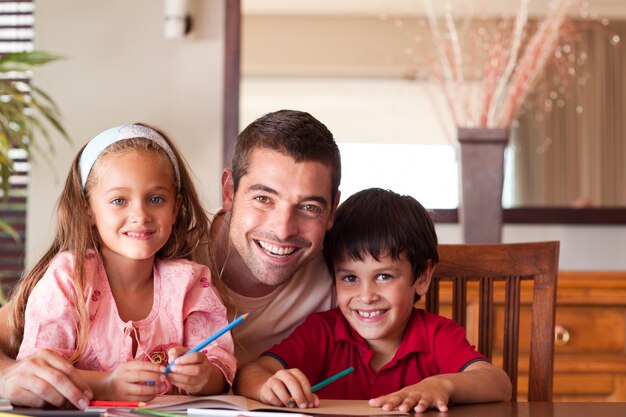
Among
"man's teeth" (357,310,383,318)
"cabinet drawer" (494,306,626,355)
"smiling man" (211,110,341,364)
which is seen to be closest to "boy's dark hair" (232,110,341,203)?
"smiling man" (211,110,341,364)

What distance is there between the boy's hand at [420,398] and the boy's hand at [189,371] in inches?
10.0

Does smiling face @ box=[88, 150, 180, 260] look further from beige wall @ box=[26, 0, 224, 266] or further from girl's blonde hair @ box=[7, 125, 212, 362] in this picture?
beige wall @ box=[26, 0, 224, 266]

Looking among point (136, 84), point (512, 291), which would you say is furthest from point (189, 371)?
point (136, 84)

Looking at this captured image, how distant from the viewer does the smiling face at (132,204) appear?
155 cm

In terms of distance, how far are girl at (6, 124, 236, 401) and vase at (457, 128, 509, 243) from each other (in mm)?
1368

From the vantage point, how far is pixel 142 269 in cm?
162

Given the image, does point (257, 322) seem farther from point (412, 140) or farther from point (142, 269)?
point (412, 140)

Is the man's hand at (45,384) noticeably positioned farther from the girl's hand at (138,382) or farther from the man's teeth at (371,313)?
the man's teeth at (371,313)

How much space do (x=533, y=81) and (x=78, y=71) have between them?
1.62 metres

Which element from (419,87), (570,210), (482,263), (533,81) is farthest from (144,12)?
(482,263)

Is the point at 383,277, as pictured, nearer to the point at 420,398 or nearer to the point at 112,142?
the point at 420,398

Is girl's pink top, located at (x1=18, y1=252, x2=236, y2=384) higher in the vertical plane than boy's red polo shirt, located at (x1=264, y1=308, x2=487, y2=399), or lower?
higher

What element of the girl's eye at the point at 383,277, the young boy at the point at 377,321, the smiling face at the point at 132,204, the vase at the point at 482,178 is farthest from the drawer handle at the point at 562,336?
the smiling face at the point at 132,204

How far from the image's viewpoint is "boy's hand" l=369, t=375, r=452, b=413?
1329 mm
